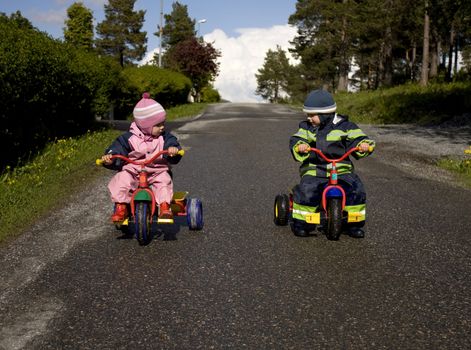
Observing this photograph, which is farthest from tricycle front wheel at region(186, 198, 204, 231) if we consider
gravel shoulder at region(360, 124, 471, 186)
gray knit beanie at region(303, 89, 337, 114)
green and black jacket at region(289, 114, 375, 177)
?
gravel shoulder at region(360, 124, 471, 186)

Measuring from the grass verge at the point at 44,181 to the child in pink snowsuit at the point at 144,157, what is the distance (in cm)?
132

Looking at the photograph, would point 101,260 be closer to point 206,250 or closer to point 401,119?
point 206,250

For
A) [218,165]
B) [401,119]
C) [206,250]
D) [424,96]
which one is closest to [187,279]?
Result: [206,250]

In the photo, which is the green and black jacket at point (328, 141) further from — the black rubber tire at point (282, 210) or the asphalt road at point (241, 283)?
the asphalt road at point (241, 283)

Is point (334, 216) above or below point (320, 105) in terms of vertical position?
below

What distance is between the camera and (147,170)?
5.66 m

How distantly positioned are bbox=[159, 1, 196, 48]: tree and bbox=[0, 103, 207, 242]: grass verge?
74.7 m

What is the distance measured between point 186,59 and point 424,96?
30317 mm

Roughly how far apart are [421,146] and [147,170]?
9.82 metres

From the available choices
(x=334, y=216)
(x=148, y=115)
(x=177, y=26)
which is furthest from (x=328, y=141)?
(x=177, y=26)

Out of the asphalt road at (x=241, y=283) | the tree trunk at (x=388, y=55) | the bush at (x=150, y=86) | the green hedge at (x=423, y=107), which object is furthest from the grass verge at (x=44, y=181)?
the tree trunk at (x=388, y=55)

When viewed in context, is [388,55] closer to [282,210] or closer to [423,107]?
[423,107]

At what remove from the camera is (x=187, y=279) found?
447 cm

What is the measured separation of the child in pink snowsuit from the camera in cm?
551
